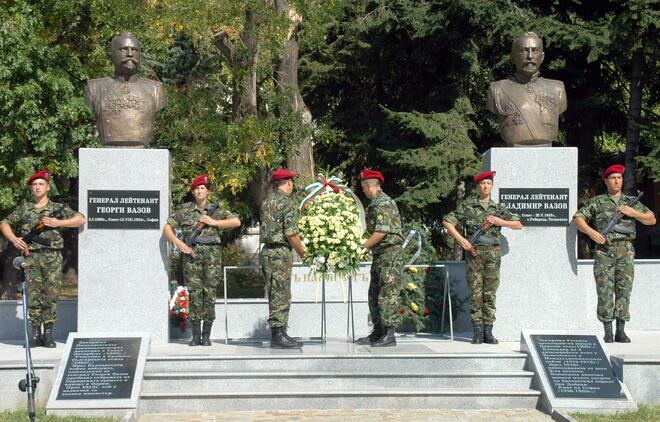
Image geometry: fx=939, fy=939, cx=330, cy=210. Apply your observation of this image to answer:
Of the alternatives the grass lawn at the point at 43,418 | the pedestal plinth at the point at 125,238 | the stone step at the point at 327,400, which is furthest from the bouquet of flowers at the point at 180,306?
the grass lawn at the point at 43,418

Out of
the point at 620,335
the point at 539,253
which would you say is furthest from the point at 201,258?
the point at 620,335

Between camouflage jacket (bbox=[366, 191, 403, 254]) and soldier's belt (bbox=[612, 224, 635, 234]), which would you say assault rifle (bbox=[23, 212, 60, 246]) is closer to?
camouflage jacket (bbox=[366, 191, 403, 254])

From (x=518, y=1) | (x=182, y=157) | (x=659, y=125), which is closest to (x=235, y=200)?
(x=182, y=157)

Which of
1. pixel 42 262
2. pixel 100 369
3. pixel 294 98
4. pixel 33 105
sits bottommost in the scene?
pixel 100 369

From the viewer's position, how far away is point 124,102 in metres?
10.8

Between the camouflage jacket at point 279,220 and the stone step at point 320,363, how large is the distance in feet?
4.44

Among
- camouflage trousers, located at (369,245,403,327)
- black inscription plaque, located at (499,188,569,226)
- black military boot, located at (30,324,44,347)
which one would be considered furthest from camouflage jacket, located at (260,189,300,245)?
black military boot, located at (30,324,44,347)

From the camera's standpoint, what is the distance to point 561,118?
66.8 feet

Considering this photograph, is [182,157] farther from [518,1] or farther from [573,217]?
[573,217]

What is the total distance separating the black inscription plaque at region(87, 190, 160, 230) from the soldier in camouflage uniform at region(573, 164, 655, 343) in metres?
4.85

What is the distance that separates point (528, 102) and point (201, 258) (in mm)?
4244

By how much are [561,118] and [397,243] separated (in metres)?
11.1

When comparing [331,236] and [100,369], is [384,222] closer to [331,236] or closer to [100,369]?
[331,236]

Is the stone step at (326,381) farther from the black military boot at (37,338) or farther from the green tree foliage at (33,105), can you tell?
the green tree foliage at (33,105)
